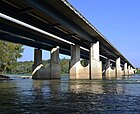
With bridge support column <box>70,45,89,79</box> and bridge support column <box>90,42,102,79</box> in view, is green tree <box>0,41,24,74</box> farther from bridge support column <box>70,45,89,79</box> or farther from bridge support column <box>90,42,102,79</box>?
bridge support column <box>90,42,102,79</box>

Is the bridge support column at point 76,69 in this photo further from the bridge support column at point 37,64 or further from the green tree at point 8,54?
the green tree at point 8,54

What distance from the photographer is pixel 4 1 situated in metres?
46.9

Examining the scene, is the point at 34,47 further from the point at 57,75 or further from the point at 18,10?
the point at 18,10

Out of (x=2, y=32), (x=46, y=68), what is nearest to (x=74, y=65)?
(x=46, y=68)

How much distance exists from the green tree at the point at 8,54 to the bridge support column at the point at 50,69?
697 centimetres

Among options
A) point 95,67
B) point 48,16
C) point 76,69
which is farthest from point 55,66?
point 48,16

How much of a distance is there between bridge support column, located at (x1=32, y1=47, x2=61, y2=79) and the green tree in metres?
6.97

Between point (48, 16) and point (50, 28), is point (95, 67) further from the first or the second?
point (48, 16)

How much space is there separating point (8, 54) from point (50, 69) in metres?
14.7

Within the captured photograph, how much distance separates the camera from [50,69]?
10369cm

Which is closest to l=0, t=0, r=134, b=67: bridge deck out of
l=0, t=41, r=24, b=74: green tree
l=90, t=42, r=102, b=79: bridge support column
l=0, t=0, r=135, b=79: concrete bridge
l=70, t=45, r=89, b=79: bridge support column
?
l=0, t=0, r=135, b=79: concrete bridge

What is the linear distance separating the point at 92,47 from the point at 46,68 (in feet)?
68.2

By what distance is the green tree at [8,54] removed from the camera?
100756 millimetres

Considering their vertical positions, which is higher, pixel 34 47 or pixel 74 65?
pixel 34 47
